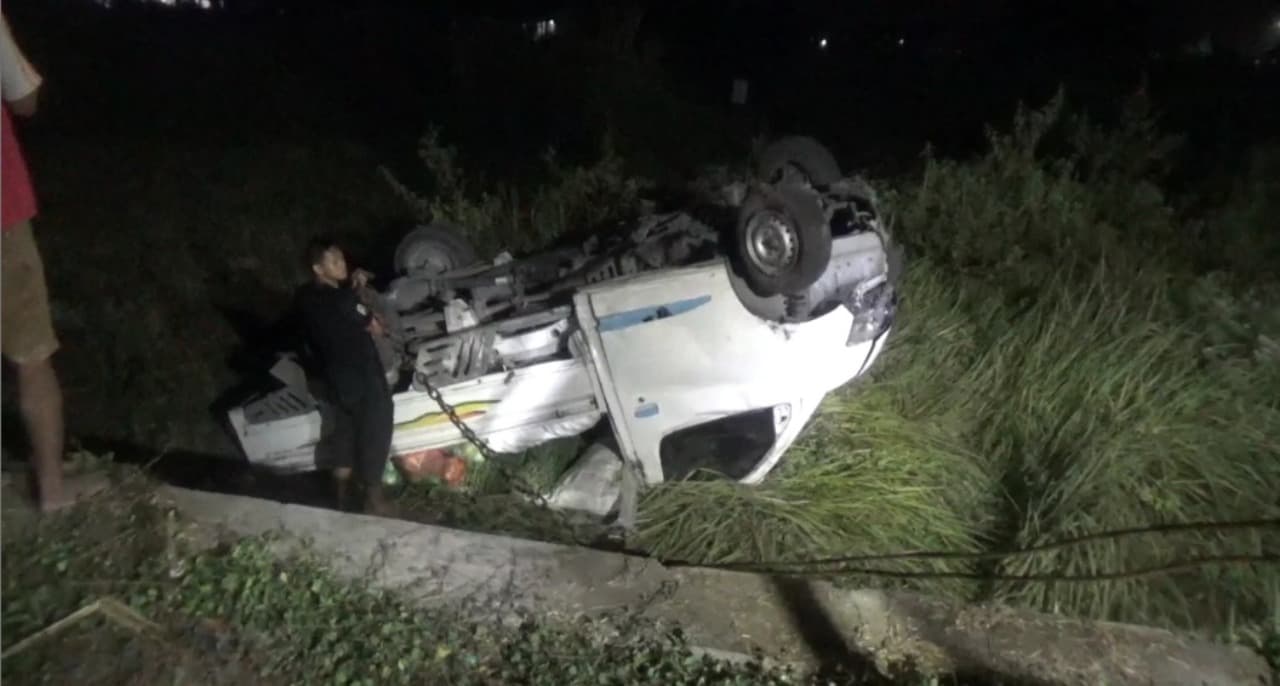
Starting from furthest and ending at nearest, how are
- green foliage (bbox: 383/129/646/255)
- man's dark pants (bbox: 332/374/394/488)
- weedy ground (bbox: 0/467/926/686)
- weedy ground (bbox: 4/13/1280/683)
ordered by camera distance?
1. green foliage (bbox: 383/129/646/255)
2. man's dark pants (bbox: 332/374/394/488)
3. weedy ground (bbox: 4/13/1280/683)
4. weedy ground (bbox: 0/467/926/686)

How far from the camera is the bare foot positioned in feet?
11.5

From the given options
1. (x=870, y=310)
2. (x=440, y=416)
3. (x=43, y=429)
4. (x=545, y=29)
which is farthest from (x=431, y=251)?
(x=545, y=29)

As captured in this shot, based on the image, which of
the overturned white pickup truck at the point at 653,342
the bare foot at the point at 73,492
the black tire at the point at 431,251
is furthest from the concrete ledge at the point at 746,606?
the black tire at the point at 431,251

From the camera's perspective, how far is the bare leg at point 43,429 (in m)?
3.51

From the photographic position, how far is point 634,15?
52.0ft

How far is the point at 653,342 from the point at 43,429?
2.53 meters

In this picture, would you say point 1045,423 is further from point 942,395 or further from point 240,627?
point 240,627

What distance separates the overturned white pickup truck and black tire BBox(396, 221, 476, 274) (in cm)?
50

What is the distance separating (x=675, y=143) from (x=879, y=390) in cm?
680

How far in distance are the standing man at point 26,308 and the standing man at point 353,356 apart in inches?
58.8

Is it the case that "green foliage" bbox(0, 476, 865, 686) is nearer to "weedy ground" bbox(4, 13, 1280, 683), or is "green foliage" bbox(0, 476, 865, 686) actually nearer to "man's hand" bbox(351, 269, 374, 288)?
"weedy ground" bbox(4, 13, 1280, 683)

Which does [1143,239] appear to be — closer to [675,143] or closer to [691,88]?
[675,143]

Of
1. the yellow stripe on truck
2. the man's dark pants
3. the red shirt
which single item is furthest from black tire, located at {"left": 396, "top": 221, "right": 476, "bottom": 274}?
the red shirt

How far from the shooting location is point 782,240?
16.0ft
